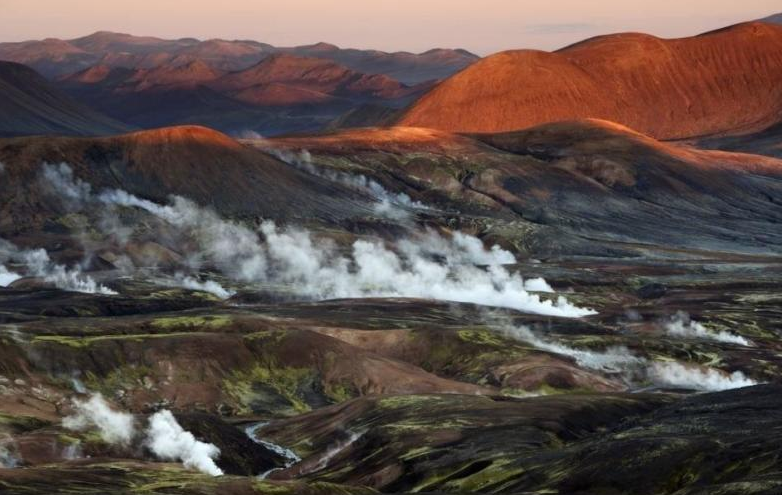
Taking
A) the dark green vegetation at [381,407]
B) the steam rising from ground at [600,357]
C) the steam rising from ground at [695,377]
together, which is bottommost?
the steam rising from ground at [695,377]

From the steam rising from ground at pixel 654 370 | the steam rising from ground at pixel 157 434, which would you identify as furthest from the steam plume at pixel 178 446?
the steam rising from ground at pixel 654 370

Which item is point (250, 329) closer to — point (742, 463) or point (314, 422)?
point (314, 422)

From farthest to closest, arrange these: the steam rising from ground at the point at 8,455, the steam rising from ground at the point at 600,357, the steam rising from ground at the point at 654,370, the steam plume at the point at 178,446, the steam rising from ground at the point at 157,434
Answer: the steam rising from ground at the point at 600,357, the steam rising from ground at the point at 654,370, the steam rising from ground at the point at 157,434, the steam plume at the point at 178,446, the steam rising from ground at the point at 8,455

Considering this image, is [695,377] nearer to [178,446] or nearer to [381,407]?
[381,407]

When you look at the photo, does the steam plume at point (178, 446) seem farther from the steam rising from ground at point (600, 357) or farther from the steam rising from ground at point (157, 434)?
the steam rising from ground at point (600, 357)

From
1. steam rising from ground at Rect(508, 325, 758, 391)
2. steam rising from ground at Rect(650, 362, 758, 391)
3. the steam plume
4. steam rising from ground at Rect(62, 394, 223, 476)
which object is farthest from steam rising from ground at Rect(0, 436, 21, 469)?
steam rising from ground at Rect(650, 362, 758, 391)

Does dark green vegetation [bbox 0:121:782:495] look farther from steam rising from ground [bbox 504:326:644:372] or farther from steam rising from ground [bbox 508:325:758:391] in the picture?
steam rising from ground [bbox 508:325:758:391]
